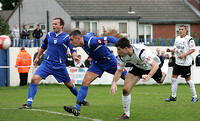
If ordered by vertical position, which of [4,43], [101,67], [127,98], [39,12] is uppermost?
[39,12]

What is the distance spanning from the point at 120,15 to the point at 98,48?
32.3 m

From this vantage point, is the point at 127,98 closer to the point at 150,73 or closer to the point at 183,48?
the point at 150,73

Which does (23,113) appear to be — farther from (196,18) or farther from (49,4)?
(196,18)

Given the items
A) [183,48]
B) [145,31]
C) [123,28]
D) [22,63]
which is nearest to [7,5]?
[123,28]

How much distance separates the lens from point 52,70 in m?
11.5

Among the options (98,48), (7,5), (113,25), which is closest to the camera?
(98,48)

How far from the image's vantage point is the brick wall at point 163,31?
146 ft

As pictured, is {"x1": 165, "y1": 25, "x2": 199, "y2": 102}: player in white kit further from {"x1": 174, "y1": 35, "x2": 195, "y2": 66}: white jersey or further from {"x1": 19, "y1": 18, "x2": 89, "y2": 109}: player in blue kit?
{"x1": 19, "y1": 18, "x2": 89, "y2": 109}: player in blue kit

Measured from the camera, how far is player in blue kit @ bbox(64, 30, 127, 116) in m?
9.71

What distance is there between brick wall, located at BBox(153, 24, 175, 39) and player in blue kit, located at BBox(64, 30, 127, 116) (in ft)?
113

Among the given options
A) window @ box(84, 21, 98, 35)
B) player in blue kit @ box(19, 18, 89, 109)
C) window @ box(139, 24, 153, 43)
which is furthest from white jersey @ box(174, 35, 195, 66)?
window @ box(139, 24, 153, 43)

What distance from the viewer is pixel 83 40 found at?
9883 mm

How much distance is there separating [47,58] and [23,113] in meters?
2.07

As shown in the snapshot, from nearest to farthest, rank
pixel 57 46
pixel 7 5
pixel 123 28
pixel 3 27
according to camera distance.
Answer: pixel 57 46 → pixel 3 27 → pixel 123 28 → pixel 7 5
